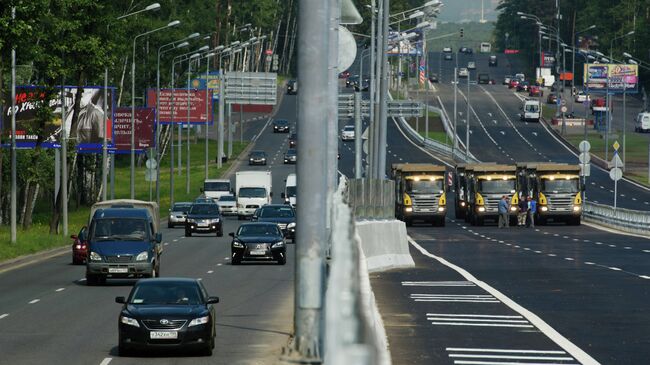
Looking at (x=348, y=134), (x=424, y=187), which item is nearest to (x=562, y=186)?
(x=424, y=187)

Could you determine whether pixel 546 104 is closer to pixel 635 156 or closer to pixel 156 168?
pixel 635 156

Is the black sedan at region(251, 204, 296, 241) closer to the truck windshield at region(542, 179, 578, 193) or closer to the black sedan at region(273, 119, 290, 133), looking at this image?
the truck windshield at region(542, 179, 578, 193)

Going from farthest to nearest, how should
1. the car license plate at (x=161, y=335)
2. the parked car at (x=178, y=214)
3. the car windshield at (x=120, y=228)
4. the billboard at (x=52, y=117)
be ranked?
the parked car at (x=178, y=214) → the billboard at (x=52, y=117) → the car windshield at (x=120, y=228) → the car license plate at (x=161, y=335)

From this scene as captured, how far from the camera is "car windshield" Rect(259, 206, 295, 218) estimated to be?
65000 mm

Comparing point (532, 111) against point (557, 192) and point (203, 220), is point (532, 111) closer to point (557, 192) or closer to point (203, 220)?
point (557, 192)

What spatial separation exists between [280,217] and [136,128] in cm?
2318

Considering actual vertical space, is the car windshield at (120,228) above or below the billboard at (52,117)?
below

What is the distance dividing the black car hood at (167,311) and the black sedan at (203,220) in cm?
4628

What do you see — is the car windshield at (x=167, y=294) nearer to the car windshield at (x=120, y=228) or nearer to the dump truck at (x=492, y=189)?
the car windshield at (x=120, y=228)

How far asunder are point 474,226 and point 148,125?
18976mm

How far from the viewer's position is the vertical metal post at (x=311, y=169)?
58.1ft

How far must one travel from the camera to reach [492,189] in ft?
253

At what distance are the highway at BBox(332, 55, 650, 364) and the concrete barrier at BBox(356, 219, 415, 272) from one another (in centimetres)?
67

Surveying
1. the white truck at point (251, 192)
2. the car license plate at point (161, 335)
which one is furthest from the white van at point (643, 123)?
the car license plate at point (161, 335)
